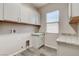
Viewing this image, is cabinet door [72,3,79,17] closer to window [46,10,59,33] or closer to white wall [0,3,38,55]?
window [46,10,59,33]

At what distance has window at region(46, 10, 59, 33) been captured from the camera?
1.54 m

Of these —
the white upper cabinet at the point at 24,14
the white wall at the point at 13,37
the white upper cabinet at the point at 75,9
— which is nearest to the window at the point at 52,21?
the white wall at the point at 13,37

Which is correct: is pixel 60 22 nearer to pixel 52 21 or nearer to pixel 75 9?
pixel 52 21

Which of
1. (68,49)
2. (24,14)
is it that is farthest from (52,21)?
(68,49)

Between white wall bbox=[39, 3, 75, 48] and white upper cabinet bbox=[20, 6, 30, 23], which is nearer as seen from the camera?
white wall bbox=[39, 3, 75, 48]

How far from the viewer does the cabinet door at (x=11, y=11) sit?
1.25m

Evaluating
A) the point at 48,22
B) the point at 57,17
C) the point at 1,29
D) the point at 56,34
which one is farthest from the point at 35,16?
the point at 1,29

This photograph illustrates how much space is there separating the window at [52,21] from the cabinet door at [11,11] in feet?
2.03

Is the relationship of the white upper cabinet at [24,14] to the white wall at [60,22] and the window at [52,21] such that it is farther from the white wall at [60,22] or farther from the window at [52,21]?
the window at [52,21]

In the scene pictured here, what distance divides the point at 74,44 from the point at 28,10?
3.76ft

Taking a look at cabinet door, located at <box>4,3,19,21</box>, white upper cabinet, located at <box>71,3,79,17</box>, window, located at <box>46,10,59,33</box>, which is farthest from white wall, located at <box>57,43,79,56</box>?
cabinet door, located at <box>4,3,19,21</box>

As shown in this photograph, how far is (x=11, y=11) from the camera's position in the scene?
137cm

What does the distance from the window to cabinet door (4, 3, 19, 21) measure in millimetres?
618

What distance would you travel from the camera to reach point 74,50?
0.89m
